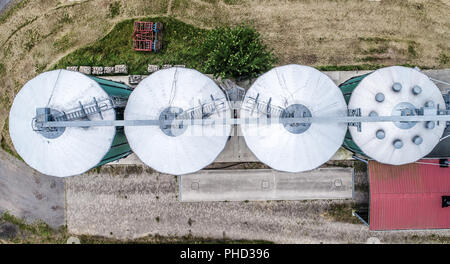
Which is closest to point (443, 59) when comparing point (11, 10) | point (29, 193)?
point (29, 193)

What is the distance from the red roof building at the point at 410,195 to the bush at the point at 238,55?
10.5 meters

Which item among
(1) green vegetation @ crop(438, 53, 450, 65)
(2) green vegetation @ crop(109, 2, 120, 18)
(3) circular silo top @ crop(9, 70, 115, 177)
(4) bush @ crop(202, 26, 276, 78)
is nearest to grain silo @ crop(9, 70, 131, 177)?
(3) circular silo top @ crop(9, 70, 115, 177)

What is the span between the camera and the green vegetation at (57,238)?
20.6 meters

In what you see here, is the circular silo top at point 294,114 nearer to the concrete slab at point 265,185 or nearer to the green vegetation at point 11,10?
the concrete slab at point 265,185

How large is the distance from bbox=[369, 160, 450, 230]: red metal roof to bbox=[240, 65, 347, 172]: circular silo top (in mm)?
5923

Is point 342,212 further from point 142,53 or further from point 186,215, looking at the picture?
point 142,53

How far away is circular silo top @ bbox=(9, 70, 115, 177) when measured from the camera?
15188mm

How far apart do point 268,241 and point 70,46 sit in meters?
21.8

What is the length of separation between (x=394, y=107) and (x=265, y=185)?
9.91 m

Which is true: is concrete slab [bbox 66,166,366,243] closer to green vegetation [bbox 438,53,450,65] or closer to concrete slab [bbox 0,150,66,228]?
concrete slab [bbox 0,150,66,228]

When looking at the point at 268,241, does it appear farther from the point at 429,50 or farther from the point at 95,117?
the point at 429,50

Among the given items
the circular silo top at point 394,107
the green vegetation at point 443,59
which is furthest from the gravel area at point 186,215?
the green vegetation at point 443,59


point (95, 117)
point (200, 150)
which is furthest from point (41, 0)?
point (200, 150)

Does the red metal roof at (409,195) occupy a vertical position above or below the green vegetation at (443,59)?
below
